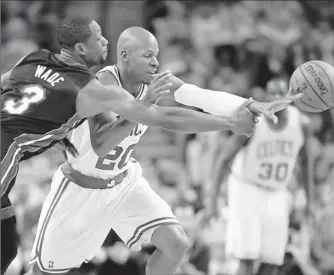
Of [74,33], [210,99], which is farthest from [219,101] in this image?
[74,33]

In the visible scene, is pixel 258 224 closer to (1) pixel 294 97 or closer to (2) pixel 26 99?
(1) pixel 294 97

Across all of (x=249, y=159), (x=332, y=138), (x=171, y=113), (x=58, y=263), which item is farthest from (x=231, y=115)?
(x=332, y=138)

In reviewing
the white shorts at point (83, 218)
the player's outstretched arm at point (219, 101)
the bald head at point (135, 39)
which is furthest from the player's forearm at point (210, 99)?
the white shorts at point (83, 218)

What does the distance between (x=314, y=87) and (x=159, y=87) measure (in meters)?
1.22

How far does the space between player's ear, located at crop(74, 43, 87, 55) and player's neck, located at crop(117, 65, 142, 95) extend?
1.57ft

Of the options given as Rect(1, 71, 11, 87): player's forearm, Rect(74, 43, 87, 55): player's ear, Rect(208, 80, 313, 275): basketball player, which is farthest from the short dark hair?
Rect(208, 80, 313, 275): basketball player

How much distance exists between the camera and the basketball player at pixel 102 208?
5832 millimetres

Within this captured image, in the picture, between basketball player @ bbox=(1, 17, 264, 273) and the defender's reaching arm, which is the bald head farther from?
the defender's reaching arm

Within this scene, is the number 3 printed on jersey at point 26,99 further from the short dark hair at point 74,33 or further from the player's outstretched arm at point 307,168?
the player's outstretched arm at point 307,168

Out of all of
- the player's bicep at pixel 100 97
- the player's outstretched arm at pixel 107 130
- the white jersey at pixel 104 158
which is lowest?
the white jersey at pixel 104 158

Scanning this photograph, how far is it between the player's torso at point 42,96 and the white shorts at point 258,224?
306 cm

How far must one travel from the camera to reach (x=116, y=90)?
4953 mm

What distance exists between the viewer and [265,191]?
7.90m

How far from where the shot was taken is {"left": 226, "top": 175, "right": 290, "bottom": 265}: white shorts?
774 centimetres
